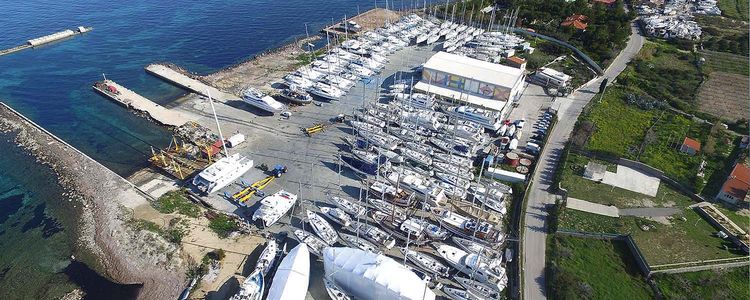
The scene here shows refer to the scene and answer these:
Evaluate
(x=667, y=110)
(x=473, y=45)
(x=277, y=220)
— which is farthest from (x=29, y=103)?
(x=667, y=110)

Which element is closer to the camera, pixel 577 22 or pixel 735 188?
pixel 735 188

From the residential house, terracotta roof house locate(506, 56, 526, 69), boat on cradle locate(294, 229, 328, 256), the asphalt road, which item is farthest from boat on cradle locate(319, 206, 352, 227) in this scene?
terracotta roof house locate(506, 56, 526, 69)

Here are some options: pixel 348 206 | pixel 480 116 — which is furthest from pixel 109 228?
pixel 480 116

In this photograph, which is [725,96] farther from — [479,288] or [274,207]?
[274,207]

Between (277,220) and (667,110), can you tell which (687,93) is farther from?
(277,220)

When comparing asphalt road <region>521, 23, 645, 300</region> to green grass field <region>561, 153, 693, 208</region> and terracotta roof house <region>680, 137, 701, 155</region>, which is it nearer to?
green grass field <region>561, 153, 693, 208</region>
